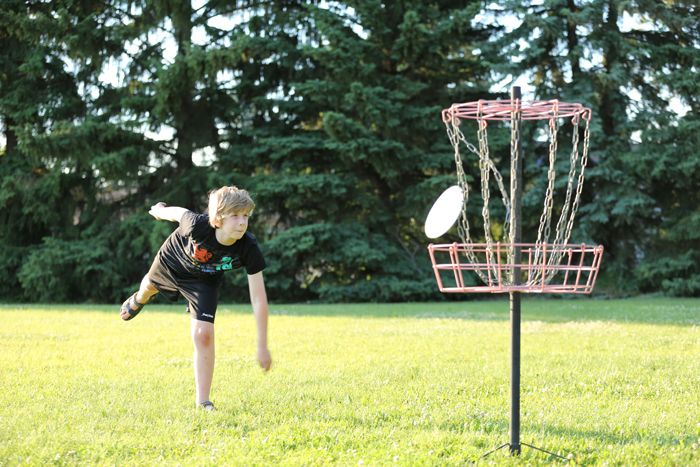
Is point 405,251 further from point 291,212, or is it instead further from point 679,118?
point 679,118

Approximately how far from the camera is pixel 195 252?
5.16 metres

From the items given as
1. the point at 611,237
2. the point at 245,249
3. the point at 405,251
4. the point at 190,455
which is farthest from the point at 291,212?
the point at 190,455

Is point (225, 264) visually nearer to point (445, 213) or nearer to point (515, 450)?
point (445, 213)

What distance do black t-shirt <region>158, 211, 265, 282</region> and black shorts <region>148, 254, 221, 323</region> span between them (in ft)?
0.11

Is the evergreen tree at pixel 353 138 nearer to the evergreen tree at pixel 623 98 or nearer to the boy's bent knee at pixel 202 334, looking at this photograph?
the evergreen tree at pixel 623 98

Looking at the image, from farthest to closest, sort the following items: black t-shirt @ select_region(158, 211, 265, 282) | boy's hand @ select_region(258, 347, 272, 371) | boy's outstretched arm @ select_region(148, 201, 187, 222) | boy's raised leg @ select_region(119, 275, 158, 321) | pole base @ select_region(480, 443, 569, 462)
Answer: boy's raised leg @ select_region(119, 275, 158, 321)
boy's outstretched arm @ select_region(148, 201, 187, 222)
black t-shirt @ select_region(158, 211, 265, 282)
boy's hand @ select_region(258, 347, 272, 371)
pole base @ select_region(480, 443, 569, 462)

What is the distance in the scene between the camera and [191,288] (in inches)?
211

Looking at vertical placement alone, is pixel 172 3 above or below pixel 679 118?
above

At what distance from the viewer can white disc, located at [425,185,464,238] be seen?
11.8 ft

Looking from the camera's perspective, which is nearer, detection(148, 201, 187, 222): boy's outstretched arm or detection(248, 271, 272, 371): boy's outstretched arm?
detection(248, 271, 272, 371): boy's outstretched arm

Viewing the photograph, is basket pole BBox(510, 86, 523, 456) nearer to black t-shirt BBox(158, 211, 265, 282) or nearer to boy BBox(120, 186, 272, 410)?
boy BBox(120, 186, 272, 410)

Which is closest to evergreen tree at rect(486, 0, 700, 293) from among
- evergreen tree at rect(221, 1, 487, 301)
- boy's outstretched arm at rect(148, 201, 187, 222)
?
evergreen tree at rect(221, 1, 487, 301)

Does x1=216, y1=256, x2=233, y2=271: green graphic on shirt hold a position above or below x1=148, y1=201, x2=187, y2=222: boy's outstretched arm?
below

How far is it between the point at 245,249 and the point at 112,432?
1515 millimetres
